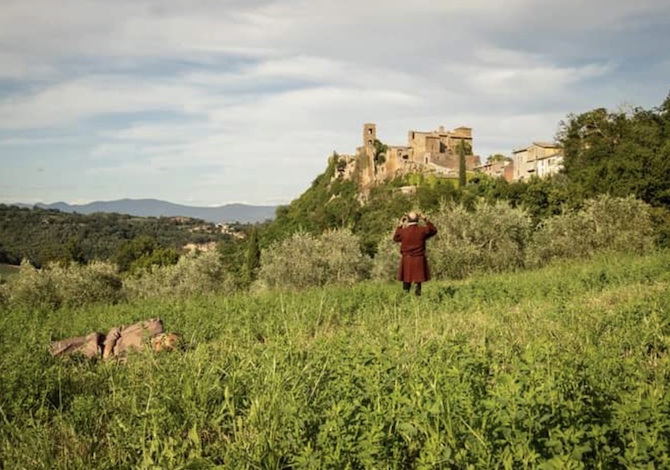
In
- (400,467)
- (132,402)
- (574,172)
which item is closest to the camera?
(400,467)

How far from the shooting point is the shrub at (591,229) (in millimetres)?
26109

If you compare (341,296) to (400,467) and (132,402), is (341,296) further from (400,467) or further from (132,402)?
(400,467)

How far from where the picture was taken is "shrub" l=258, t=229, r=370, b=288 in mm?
31406

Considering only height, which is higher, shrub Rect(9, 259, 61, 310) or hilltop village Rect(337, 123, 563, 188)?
hilltop village Rect(337, 123, 563, 188)

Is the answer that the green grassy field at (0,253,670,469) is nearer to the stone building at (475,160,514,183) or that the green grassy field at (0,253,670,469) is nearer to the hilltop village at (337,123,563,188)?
the hilltop village at (337,123,563,188)

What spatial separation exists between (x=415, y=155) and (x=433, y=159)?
4.89 metres

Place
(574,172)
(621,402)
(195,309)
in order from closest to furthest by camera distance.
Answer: (621,402) < (195,309) < (574,172)

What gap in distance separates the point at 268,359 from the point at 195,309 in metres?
6.70

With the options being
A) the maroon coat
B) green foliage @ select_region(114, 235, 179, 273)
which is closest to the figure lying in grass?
the maroon coat

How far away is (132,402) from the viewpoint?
4070 millimetres

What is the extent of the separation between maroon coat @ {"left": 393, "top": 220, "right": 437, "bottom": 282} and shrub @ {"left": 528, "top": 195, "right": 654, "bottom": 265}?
1615 cm

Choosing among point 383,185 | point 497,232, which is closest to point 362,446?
point 497,232

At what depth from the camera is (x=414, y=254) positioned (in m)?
11.1

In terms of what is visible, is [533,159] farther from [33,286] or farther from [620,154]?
[33,286]
